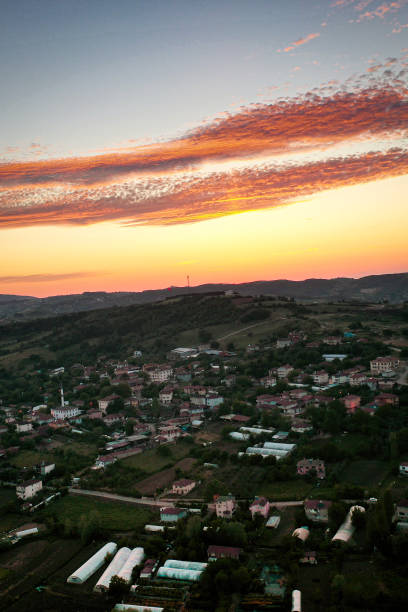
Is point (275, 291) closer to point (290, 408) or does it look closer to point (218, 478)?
point (290, 408)

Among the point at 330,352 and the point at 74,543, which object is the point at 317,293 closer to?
the point at 330,352

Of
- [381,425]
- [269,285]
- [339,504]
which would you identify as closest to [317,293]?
[269,285]

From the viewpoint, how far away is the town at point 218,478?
460 inches

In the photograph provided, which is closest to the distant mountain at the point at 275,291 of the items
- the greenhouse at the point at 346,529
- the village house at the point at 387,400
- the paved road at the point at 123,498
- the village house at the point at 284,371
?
the village house at the point at 284,371

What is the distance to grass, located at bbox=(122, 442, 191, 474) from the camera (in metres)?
20.0

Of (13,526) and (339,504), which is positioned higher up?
(339,504)

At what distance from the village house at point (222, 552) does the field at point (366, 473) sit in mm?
5330

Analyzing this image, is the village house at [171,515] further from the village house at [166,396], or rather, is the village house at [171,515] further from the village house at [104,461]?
the village house at [166,396]

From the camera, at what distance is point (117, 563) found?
504 inches

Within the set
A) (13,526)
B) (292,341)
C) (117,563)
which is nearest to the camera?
(117,563)

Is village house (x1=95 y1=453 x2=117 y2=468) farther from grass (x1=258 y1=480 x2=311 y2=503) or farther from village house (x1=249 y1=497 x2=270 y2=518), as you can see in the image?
village house (x1=249 y1=497 x2=270 y2=518)

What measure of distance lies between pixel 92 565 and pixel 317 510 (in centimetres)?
605

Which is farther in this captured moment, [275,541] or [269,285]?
[269,285]

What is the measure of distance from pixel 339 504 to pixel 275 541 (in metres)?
1.90
